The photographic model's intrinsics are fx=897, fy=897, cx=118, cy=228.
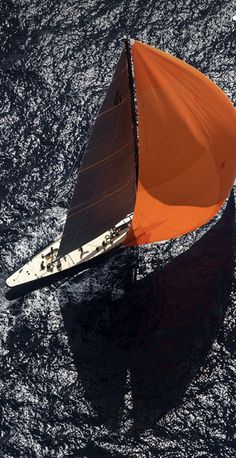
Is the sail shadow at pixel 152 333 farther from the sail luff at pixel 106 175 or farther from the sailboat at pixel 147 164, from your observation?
the sail luff at pixel 106 175

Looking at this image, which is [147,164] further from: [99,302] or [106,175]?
[99,302]

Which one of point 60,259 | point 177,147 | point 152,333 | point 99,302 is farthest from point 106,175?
point 152,333

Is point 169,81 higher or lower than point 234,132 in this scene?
higher

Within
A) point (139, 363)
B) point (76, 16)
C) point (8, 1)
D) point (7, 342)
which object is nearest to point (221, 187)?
point (139, 363)

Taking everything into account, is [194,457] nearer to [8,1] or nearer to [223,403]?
[223,403]

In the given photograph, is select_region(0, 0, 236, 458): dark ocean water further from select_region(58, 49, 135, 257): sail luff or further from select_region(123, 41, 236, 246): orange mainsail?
select_region(58, 49, 135, 257): sail luff

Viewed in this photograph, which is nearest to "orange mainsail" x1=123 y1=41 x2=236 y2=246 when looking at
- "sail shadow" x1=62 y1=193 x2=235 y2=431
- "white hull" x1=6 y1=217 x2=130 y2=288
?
"white hull" x1=6 y1=217 x2=130 y2=288
